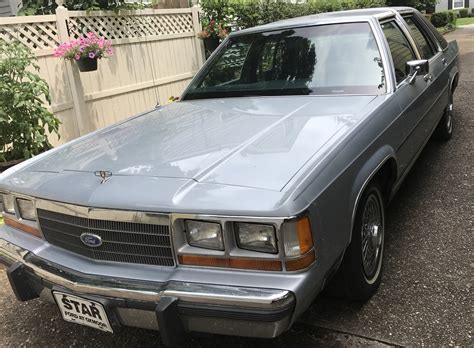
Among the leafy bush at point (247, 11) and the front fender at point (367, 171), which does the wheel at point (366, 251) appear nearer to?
the front fender at point (367, 171)

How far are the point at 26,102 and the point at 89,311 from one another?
327cm

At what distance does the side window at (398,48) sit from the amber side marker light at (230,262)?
2.04m

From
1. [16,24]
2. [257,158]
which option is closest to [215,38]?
[16,24]

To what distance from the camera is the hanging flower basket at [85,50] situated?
594 cm

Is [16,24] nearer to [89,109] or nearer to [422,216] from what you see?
[89,109]

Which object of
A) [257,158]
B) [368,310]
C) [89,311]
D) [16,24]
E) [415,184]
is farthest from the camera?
[16,24]

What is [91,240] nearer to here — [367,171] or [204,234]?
[204,234]

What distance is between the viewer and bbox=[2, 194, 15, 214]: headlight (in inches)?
106

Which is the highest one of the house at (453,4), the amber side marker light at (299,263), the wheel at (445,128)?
the house at (453,4)

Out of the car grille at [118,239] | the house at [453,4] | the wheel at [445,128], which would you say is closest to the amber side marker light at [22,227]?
the car grille at [118,239]

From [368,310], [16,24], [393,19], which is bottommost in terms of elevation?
[368,310]

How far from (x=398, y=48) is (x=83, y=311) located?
9.94 ft

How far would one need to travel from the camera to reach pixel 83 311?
7.41 feet

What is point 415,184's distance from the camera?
453 centimetres
